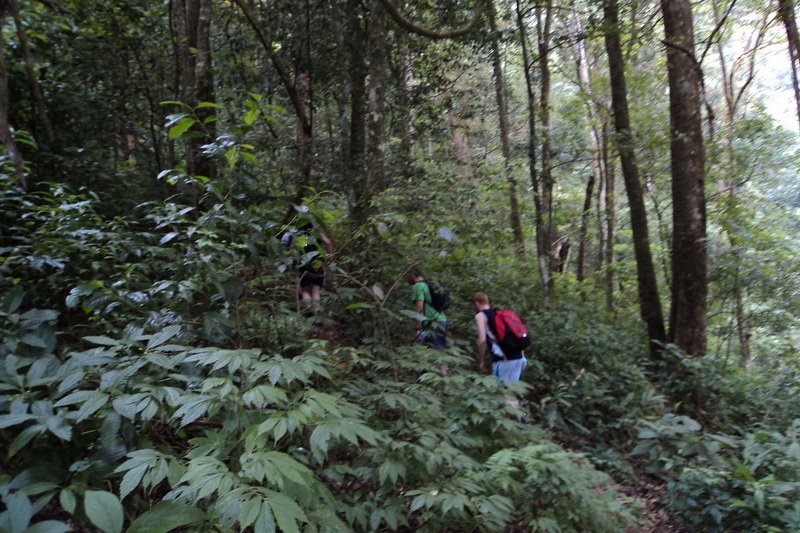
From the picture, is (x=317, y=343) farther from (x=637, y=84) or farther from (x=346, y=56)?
(x=637, y=84)

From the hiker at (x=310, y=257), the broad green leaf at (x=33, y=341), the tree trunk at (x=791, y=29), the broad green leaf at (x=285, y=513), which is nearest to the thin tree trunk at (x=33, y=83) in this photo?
the hiker at (x=310, y=257)

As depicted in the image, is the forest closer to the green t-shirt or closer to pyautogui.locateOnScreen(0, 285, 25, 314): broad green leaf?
pyautogui.locateOnScreen(0, 285, 25, 314): broad green leaf

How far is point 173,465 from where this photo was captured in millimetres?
2094

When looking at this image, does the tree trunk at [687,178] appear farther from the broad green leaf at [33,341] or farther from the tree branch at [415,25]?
the broad green leaf at [33,341]

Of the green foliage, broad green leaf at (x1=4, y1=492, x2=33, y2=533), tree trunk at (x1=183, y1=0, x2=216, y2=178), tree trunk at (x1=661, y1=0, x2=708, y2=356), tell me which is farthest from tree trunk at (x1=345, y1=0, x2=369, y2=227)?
broad green leaf at (x1=4, y1=492, x2=33, y2=533)

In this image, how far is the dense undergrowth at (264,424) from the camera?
7.09 feet

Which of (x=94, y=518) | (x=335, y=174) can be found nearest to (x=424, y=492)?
(x=94, y=518)

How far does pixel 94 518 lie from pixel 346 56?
31.4ft

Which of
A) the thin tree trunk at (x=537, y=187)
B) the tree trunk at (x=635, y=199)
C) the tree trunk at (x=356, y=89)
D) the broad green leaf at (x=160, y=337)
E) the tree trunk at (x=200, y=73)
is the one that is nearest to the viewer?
the broad green leaf at (x=160, y=337)

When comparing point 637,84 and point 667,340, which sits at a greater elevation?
point 637,84

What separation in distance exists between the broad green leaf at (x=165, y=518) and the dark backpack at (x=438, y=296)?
15.3ft

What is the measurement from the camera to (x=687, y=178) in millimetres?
8438

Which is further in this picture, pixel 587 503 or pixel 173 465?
pixel 587 503

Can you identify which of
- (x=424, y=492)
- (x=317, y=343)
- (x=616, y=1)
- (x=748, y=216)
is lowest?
(x=424, y=492)
